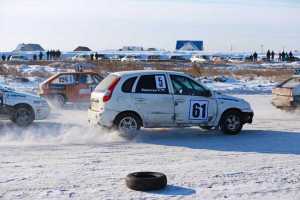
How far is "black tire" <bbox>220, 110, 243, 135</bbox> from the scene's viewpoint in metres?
12.9

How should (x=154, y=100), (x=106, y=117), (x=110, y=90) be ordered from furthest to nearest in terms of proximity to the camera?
1. (x=154, y=100)
2. (x=110, y=90)
3. (x=106, y=117)

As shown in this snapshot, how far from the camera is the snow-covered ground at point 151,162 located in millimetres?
7321

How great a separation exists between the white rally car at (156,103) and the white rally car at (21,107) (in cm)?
244

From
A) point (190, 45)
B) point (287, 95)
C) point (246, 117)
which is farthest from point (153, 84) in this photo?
point (190, 45)

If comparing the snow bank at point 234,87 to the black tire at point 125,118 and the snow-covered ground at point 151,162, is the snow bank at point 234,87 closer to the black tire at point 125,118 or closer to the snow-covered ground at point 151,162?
the snow-covered ground at point 151,162

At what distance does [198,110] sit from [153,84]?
1.20 meters

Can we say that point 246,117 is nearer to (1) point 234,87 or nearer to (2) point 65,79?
(2) point 65,79

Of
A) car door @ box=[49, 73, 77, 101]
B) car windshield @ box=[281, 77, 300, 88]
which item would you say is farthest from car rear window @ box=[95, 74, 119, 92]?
car door @ box=[49, 73, 77, 101]

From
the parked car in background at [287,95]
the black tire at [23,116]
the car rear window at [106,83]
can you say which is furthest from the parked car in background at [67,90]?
the car rear window at [106,83]

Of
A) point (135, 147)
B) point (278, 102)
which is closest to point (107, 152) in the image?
point (135, 147)

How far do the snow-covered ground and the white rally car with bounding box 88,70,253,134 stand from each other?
372 mm

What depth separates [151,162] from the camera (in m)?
9.39

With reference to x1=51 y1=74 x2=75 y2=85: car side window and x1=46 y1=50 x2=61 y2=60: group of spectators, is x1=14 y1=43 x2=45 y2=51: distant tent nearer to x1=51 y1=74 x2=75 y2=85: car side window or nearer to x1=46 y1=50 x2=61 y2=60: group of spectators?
x1=46 y1=50 x2=61 y2=60: group of spectators

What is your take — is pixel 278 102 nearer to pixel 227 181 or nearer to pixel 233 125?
pixel 233 125
